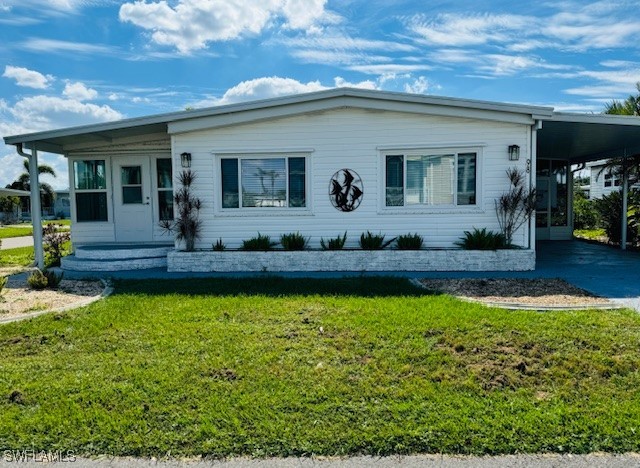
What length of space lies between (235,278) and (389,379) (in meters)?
5.31

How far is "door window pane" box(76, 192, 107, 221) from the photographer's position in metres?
12.1

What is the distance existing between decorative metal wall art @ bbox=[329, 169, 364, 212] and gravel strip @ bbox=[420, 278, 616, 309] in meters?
2.63

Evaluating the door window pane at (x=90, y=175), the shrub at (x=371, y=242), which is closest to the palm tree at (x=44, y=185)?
the door window pane at (x=90, y=175)

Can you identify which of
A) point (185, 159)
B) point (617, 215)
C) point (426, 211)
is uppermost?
point (185, 159)

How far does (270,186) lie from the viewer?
412 inches

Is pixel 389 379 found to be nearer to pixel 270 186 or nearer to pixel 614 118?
pixel 270 186

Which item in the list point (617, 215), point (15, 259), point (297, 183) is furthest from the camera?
point (617, 215)

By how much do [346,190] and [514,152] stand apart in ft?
12.1

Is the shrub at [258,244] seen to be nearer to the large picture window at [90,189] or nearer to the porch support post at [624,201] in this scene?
the large picture window at [90,189]

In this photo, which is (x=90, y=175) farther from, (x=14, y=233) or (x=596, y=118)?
(x=14, y=233)

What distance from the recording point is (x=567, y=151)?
48.2 ft

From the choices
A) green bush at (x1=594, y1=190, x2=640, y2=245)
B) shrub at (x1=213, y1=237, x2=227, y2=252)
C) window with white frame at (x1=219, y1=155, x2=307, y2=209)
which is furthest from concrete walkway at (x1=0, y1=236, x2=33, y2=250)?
green bush at (x1=594, y1=190, x2=640, y2=245)

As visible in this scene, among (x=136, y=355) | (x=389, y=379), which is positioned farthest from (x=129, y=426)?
(x=389, y=379)

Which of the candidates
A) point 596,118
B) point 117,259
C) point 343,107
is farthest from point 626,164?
point 117,259
